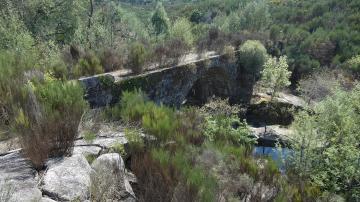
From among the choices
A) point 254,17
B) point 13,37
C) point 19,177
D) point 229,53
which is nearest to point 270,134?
point 229,53

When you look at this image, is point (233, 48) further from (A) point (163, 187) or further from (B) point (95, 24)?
(A) point (163, 187)

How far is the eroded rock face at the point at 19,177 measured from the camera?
11.2 ft

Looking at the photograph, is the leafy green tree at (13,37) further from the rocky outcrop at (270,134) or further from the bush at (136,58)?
the rocky outcrop at (270,134)

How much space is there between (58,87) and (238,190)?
10.9 ft

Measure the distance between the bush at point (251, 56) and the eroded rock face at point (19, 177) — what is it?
79.9 ft

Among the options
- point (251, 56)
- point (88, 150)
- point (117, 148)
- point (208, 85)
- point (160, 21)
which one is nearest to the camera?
point (88, 150)

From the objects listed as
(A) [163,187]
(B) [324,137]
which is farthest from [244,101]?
(A) [163,187]

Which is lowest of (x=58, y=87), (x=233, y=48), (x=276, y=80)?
(x=276, y=80)

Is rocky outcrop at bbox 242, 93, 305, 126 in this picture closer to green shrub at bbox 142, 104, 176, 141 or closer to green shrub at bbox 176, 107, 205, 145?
green shrub at bbox 176, 107, 205, 145

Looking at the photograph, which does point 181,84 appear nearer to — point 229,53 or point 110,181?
point 229,53

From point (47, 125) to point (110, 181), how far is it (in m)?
1.29

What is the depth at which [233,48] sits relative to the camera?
89.6ft

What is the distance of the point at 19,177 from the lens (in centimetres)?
390

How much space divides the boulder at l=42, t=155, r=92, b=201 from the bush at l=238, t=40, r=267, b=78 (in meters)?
24.1
